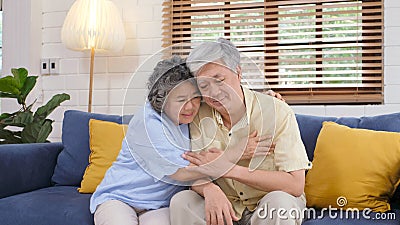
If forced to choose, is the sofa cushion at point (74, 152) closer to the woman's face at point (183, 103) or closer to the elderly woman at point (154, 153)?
the elderly woman at point (154, 153)

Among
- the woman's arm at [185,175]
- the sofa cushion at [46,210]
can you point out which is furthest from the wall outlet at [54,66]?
the woman's arm at [185,175]

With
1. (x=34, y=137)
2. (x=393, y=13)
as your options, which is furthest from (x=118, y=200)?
(x=393, y=13)

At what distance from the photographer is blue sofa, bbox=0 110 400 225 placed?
211 cm

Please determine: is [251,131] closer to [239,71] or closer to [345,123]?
[239,71]

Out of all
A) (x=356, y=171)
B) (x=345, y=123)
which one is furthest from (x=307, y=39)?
(x=356, y=171)

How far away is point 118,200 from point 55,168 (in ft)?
2.76

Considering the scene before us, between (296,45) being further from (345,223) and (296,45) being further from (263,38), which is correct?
(345,223)

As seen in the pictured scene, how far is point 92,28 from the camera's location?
3.08m

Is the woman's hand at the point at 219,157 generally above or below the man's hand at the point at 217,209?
above

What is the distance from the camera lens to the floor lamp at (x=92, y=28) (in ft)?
10.1

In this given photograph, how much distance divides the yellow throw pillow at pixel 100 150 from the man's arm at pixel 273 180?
918 mm

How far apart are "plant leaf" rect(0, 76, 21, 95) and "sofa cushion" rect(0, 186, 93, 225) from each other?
84 cm

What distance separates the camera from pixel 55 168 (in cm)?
268

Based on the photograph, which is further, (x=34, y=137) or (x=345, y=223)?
(x=34, y=137)
